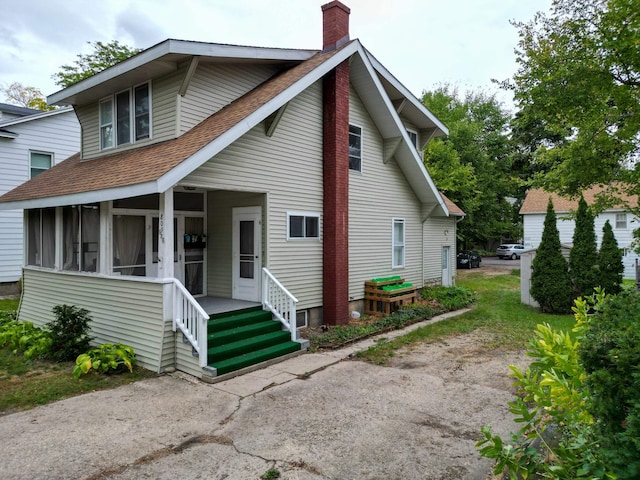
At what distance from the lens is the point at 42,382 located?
21.6 ft

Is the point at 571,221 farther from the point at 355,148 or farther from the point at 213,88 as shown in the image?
the point at 213,88

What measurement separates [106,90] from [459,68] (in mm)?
35703

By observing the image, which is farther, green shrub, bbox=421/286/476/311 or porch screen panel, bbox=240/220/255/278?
green shrub, bbox=421/286/476/311

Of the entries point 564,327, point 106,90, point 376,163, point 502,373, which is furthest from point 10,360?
point 564,327

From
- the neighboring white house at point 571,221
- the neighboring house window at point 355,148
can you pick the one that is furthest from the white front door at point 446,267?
the neighboring white house at point 571,221

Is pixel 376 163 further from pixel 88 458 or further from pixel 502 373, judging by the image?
pixel 88 458

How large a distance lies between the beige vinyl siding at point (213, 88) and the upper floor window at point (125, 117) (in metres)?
1.10

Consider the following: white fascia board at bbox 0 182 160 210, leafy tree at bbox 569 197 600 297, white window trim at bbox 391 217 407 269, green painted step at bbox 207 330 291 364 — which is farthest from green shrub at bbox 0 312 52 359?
leafy tree at bbox 569 197 600 297

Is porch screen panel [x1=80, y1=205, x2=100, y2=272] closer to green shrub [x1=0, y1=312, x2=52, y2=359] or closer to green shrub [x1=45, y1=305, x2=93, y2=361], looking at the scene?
green shrub [x1=45, y1=305, x2=93, y2=361]

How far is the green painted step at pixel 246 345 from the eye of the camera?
700 centimetres

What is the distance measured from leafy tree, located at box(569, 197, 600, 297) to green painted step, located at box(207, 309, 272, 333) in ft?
32.0

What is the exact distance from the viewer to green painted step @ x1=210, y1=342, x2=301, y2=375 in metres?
6.80

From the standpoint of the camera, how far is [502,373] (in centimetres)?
710

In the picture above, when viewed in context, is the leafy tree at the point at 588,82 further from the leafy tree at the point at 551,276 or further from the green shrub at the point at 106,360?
the green shrub at the point at 106,360
